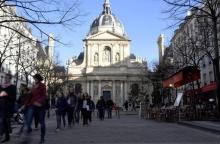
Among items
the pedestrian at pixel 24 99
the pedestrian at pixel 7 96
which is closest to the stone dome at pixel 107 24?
the pedestrian at pixel 24 99

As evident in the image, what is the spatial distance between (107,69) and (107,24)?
13.1 meters

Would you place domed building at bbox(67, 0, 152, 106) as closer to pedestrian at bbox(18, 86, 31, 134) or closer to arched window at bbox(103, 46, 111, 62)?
arched window at bbox(103, 46, 111, 62)

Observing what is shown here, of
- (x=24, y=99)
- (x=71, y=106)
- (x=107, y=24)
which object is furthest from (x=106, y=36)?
(x=24, y=99)

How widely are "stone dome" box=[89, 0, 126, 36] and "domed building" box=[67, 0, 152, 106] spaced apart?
2.51 meters

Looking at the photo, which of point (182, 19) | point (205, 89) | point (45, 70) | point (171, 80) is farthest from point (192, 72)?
point (45, 70)

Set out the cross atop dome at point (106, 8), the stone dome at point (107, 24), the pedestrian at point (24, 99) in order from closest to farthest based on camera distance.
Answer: the pedestrian at point (24, 99), the stone dome at point (107, 24), the cross atop dome at point (106, 8)

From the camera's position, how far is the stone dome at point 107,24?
350 ft

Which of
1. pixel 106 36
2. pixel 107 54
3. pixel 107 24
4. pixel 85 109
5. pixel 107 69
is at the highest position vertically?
pixel 107 24

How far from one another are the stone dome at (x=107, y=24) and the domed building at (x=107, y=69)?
8.22 ft

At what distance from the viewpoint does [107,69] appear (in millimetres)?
101812

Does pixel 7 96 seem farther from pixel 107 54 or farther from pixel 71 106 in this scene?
pixel 107 54

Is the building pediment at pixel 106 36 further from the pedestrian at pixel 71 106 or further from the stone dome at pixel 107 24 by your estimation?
the pedestrian at pixel 71 106

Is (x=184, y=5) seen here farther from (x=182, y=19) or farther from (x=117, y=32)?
(x=117, y=32)

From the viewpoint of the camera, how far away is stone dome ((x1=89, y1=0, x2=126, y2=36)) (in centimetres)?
10669
